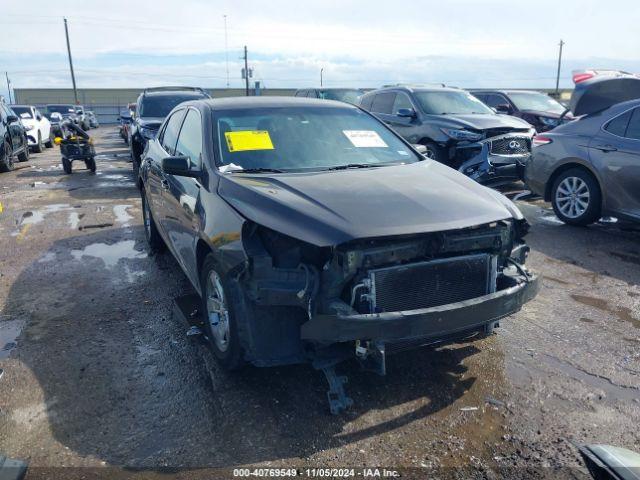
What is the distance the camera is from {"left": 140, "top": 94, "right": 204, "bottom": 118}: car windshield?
11.8 m

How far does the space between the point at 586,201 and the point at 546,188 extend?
26.9 inches

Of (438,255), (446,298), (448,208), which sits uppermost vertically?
(448,208)

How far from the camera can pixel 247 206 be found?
128 inches

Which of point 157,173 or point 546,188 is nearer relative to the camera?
point 157,173

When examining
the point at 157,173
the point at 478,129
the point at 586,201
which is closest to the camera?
the point at 157,173

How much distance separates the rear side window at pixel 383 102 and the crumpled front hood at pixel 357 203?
7730mm

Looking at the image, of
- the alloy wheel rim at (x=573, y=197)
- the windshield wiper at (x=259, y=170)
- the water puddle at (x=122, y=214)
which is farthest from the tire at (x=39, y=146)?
the windshield wiper at (x=259, y=170)

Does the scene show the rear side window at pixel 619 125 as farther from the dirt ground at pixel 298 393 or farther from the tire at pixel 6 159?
the tire at pixel 6 159

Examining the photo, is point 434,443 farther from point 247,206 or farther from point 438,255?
point 247,206

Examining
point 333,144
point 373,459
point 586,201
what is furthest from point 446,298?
point 586,201

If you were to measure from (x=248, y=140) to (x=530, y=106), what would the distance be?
1227cm

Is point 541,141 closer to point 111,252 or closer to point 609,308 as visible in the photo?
point 609,308

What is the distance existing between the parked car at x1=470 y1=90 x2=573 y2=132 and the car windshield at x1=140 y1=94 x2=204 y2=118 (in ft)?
25.2

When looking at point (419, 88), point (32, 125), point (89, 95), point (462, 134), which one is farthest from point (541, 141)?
point (89, 95)
